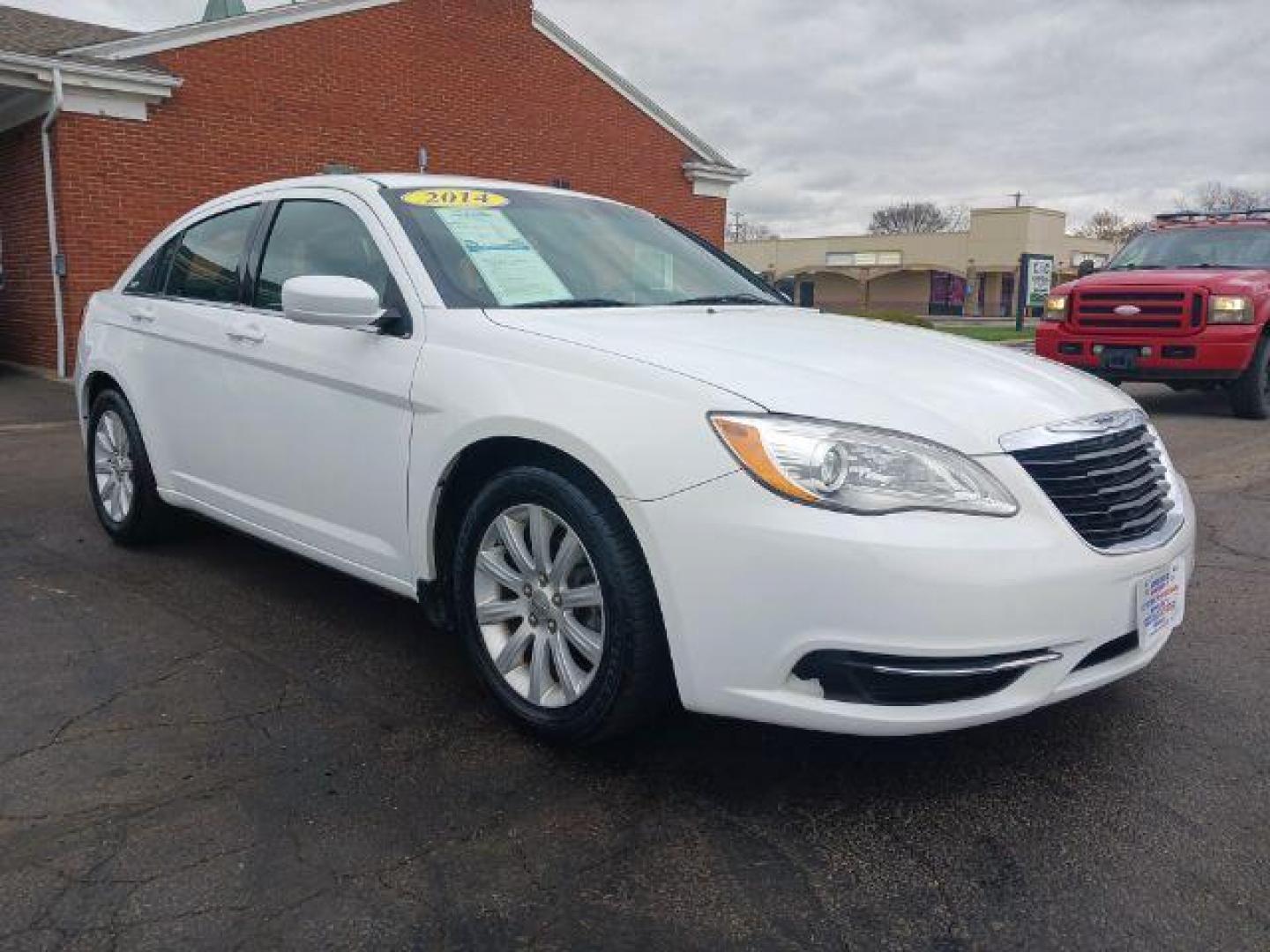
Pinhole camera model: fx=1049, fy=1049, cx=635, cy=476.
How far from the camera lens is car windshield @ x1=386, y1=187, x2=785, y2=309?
3.29m

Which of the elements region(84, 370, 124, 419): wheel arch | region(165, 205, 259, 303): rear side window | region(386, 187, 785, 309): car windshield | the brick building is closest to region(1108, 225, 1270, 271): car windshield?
region(386, 187, 785, 309): car windshield

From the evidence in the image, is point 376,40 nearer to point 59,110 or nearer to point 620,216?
point 59,110

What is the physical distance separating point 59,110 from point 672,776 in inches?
431

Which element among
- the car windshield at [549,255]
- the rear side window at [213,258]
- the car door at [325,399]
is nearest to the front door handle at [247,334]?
the car door at [325,399]

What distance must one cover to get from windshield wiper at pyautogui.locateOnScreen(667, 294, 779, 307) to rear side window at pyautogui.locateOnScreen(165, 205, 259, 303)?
5.70ft

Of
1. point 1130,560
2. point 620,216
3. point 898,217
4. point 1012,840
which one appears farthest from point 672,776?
point 898,217

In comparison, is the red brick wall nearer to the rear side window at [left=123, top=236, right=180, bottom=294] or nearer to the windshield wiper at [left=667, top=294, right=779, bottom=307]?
the rear side window at [left=123, top=236, right=180, bottom=294]

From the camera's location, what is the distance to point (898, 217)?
86.6 m

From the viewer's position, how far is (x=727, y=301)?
389 centimetres

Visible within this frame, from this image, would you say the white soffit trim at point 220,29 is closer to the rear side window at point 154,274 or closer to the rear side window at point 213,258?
the rear side window at point 154,274

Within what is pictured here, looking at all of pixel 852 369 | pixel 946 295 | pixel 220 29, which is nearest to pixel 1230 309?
pixel 852 369

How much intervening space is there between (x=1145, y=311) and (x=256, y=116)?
390 inches

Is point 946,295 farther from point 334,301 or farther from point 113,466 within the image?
point 334,301

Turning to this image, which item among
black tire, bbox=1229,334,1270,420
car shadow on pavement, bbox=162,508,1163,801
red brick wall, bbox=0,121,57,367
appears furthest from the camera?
red brick wall, bbox=0,121,57,367
